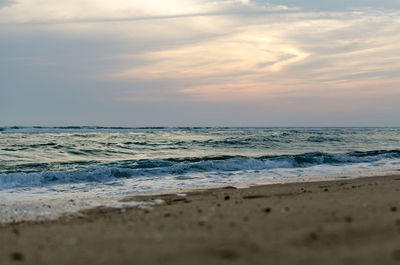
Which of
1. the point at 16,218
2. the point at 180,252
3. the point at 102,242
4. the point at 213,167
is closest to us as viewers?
the point at 180,252

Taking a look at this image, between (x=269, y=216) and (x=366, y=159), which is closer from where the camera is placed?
(x=269, y=216)

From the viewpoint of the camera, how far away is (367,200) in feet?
16.8

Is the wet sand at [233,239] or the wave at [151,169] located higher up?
the wet sand at [233,239]

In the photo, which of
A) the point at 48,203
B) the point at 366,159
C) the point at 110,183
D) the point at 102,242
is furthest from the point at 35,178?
the point at 366,159

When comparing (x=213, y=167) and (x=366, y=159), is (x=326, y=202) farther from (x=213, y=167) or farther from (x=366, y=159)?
(x=366, y=159)

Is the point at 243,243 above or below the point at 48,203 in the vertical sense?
above

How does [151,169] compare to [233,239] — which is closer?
[233,239]

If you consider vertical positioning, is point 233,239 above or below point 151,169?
above

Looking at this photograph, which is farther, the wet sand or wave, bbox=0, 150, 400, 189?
wave, bbox=0, 150, 400, 189

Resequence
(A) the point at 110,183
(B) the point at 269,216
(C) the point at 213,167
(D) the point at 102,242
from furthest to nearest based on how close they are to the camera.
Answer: (C) the point at 213,167
(A) the point at 110,183
(B) the point at 269,216
(D) the point at 102,242

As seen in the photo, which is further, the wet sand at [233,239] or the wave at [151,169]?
the wave at [151,169]

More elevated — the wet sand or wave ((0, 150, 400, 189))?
the wet sand

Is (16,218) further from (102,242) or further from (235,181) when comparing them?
(235,181)

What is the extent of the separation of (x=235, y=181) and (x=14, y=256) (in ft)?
27.5
